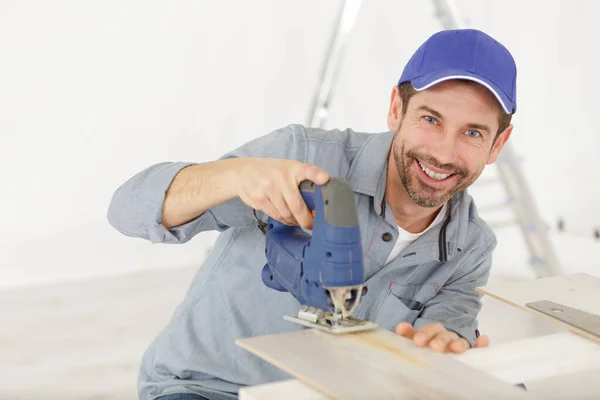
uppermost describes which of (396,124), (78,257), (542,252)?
(396,124)

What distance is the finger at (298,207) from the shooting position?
1418 mm

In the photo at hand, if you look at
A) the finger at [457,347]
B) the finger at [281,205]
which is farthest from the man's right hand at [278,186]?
the finger at [457,347]

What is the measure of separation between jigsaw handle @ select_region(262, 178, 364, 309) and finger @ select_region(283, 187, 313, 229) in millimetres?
→ 11

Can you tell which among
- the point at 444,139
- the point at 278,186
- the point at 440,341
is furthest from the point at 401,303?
the point at 278,186

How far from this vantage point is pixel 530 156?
5008 mm

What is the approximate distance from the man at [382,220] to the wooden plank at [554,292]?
143 mm

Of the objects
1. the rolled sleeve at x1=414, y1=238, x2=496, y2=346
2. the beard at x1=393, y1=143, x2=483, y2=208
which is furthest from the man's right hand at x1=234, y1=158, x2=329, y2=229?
the rolled sleeve at x1=414, y1=238, x2=496, y2=346

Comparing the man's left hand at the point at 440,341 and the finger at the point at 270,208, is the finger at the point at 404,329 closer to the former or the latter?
the man's left hand at the point at 440,341

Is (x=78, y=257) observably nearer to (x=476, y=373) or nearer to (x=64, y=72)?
(x=64, y=72)

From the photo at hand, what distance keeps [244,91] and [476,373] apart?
12.5ft

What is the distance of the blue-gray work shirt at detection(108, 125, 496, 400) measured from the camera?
1.87m

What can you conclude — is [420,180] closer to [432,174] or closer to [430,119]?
[432,174]

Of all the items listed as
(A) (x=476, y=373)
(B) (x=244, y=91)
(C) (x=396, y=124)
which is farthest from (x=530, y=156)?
(A) (x=476, y=373)

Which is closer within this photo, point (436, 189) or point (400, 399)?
point (400, 399)
